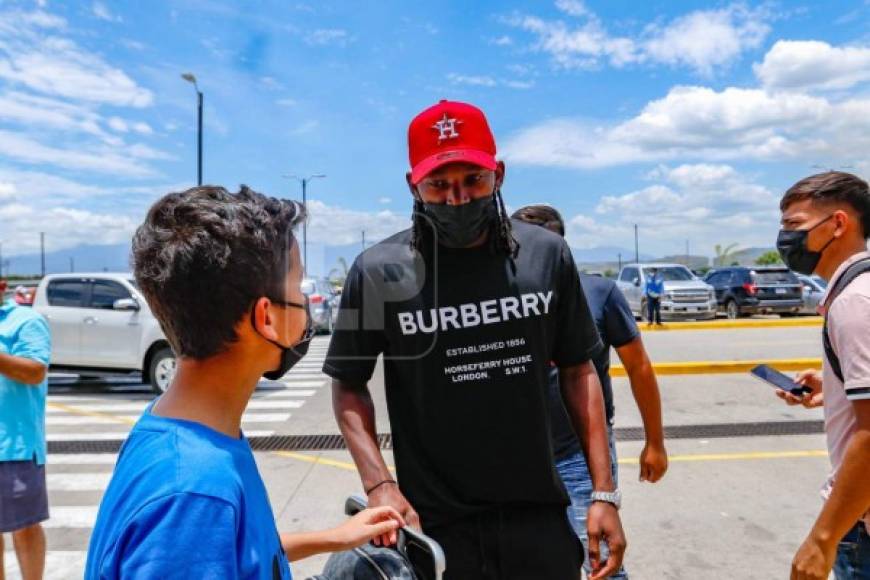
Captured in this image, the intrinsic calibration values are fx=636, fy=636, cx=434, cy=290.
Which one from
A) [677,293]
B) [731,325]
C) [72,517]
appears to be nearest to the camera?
[72,517]

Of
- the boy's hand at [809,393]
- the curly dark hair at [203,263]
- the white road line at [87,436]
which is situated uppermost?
the curly dark hair at [203,263]

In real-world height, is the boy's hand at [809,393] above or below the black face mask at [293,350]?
below

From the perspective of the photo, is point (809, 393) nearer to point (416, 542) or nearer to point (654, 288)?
point (416, 542)

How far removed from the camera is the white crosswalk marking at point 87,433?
14.2 feet

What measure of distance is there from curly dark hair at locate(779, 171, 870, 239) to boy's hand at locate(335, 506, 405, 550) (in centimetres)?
193

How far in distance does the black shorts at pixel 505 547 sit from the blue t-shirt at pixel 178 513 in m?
0.88

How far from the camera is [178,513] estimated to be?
0.96 meters

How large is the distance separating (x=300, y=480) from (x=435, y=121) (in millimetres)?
4456

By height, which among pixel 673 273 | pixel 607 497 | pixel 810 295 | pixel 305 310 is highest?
pixel 673 273

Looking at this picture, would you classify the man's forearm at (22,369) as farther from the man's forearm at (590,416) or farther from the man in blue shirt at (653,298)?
the man in blue shirt at (653,298)

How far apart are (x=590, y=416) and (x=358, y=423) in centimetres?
74

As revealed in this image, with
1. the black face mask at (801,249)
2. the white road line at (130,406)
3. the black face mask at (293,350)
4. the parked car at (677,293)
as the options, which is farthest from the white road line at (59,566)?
the parked car at (677,293)

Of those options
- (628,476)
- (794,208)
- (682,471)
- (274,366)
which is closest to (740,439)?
(682,471)

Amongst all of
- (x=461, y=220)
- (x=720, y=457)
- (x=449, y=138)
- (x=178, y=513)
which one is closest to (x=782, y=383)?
(x=461, y=220)
